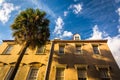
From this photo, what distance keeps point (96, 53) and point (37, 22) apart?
9.16m

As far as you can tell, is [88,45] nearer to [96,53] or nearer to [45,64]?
[96,53]

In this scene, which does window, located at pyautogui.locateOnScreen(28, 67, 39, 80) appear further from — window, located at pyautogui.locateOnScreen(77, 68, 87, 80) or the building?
window, located at pyautogui.locateOnScreen(77, 68, 87, 80)

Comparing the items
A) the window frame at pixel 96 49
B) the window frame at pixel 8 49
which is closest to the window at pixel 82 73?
the window frame at pixel 96 49

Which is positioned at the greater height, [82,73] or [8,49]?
[8,49]

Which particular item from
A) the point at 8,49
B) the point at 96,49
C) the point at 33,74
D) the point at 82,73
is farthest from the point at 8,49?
the point at 96,49

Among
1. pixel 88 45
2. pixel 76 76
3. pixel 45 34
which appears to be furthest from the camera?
pixel 88 45

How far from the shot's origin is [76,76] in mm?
15039

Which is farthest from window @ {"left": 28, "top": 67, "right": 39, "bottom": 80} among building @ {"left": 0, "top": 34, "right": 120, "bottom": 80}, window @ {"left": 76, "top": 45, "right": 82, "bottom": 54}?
window @ {"left": 76, "top": 45, "right": 82, "bottom": 54}

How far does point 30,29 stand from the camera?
15.8m

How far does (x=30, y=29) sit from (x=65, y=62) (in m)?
6.16

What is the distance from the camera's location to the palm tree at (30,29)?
15.6 m

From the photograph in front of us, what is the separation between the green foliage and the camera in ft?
51.2

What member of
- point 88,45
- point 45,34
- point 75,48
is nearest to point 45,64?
point 45,34

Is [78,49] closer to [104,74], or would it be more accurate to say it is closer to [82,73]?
[82,73]
